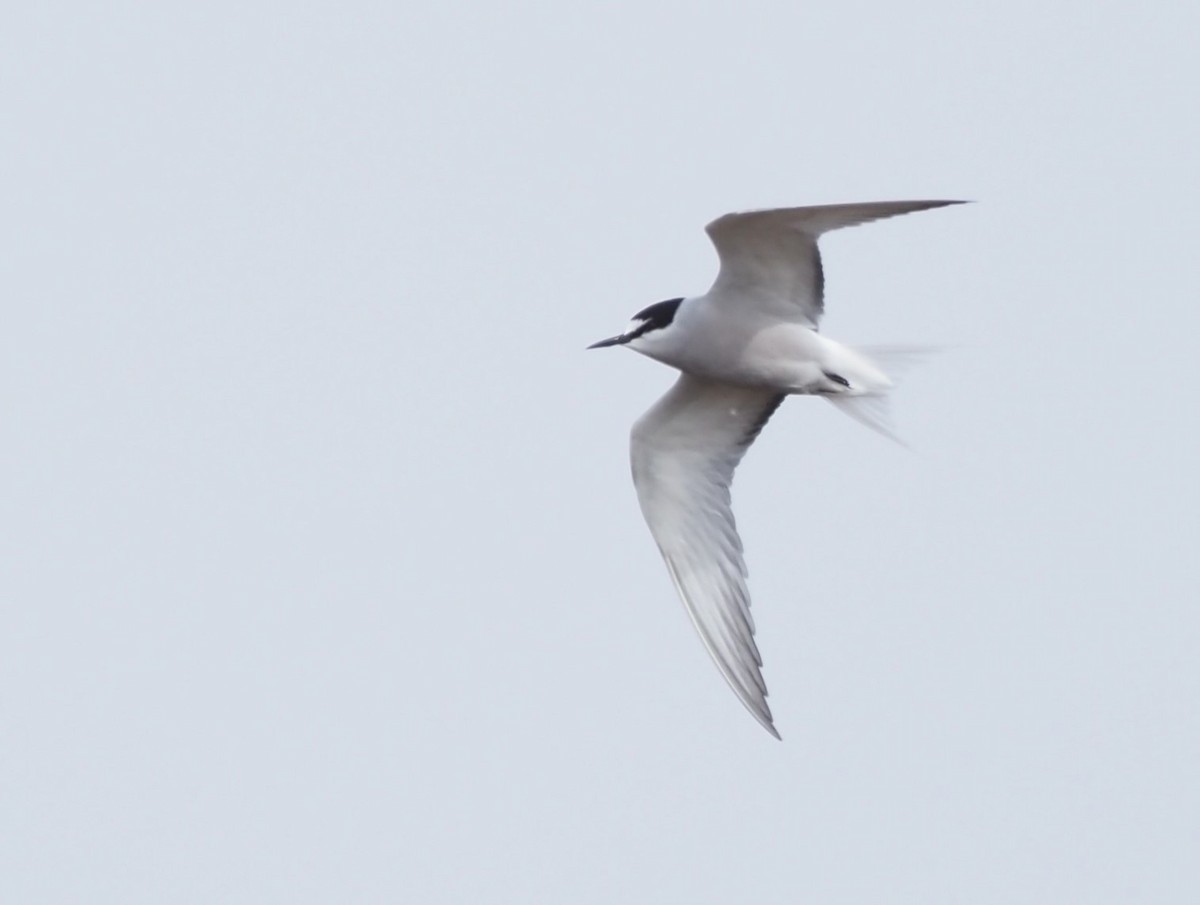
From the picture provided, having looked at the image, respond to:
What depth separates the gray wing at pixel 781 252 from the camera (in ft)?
30.2

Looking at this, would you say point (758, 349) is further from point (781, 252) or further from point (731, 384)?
point (781, 252)

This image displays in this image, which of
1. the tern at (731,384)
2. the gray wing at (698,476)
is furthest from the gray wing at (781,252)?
the gray wing at (698,476)

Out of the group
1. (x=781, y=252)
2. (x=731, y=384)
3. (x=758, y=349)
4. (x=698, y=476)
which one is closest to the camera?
(x=781, y=252)

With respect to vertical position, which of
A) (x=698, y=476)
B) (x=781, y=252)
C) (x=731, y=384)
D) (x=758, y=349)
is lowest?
(x=698, y=476)

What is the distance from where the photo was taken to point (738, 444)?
10922mm

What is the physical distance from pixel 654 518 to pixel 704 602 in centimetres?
57

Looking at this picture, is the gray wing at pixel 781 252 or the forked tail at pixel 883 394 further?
the forked tail at pixel 883 394

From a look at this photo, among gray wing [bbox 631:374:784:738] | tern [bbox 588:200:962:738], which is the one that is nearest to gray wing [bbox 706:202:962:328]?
tern [bbox 588:200:962:738]

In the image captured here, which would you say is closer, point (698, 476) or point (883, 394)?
point (883, 394)

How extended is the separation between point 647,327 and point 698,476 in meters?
1.09

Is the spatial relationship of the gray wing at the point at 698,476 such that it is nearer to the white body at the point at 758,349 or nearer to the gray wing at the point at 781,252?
the white body at the point at 758,349

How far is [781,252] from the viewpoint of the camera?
383 inches

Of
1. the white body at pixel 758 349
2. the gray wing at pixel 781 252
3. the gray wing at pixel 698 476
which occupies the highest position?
the gray wing at pixel 781 252

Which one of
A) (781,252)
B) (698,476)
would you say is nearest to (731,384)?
(698,476)
